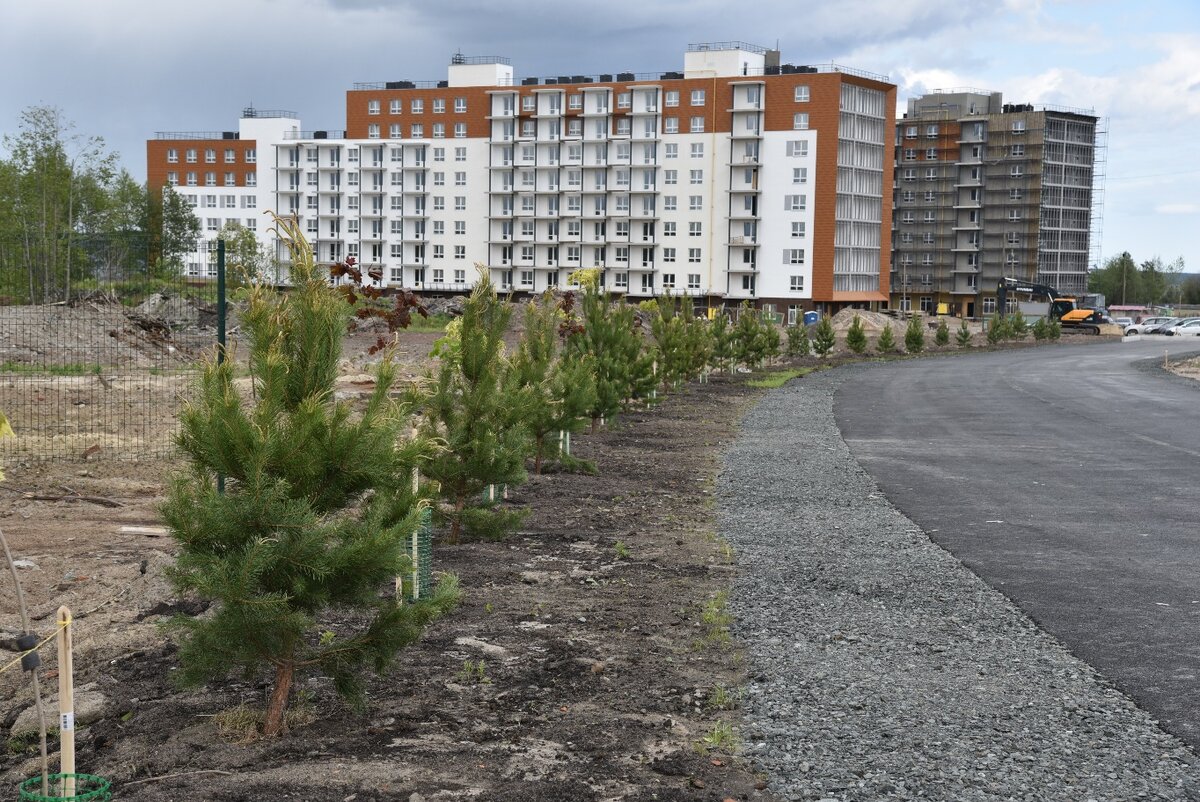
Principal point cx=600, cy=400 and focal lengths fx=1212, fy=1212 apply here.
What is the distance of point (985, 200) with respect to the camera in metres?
133

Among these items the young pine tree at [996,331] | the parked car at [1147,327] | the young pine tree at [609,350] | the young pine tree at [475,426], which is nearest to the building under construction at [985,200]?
the parked car at [1147,327]

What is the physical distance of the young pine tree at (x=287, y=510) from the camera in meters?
6.09

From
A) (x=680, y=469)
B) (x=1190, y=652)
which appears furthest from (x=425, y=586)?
(x=680, y=469)

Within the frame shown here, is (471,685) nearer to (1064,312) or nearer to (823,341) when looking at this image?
(823,341)

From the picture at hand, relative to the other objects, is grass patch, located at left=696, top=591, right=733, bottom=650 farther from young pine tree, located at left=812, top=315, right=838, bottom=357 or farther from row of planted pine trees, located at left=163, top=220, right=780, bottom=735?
young pine tree, located at left=812, top=315, right=838, bottom=357

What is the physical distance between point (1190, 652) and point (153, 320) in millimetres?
20254

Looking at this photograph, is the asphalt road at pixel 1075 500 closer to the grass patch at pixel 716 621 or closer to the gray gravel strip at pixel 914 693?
the gray gravel strip at pixel 914 693

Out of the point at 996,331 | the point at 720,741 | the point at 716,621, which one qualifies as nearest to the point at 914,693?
the point at 720,741

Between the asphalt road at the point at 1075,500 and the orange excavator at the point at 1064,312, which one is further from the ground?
the orange excavator at the point at 1064,312

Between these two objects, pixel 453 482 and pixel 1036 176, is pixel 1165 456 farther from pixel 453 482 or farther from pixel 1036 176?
pixel 1036 176

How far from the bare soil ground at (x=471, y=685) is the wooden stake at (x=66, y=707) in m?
0.51

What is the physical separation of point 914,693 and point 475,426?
5502mm

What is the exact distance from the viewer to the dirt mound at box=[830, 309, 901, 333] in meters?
88.1

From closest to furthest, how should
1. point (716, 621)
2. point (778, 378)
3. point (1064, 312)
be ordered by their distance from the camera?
point (716, 621), point (778, 378), point (1064, 312)
